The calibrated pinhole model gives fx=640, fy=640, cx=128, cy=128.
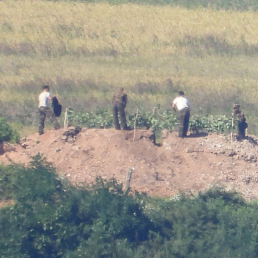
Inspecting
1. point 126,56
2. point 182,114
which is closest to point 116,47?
point 126,56

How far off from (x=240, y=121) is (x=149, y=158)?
279 cm

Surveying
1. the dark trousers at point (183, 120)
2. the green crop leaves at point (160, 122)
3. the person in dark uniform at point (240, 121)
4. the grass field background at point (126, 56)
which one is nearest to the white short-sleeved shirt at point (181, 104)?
the dark trousers at point (183, 120)

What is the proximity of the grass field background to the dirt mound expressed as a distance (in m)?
3.10

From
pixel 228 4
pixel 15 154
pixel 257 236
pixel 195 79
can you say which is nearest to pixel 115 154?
pixel 15 154

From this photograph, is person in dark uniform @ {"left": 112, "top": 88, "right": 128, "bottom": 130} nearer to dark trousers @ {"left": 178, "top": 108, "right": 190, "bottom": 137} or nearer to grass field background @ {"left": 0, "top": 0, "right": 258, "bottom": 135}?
dark trousers @ {"left": 178, "top": 108, "right": 190, "bottom": 137}

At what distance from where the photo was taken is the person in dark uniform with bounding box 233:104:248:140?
57.4 ft

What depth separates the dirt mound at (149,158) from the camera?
52.6 ft

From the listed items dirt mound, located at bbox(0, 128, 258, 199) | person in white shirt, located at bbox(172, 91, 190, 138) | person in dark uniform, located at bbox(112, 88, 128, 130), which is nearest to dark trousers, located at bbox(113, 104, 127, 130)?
person in dark uniform, located at bbox(112, 88, 128, 130)

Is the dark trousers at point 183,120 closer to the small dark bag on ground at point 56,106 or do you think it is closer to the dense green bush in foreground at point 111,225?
the small dark bag on ground at point 56,106

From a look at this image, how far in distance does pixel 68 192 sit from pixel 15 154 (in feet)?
13.2

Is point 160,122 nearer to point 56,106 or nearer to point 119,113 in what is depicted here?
point 119,113

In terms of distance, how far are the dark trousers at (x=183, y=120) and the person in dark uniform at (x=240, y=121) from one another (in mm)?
1370

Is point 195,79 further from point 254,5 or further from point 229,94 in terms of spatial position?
point 254,5

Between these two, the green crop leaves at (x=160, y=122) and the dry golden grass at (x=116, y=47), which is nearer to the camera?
the green crop leaves at (x=160, y=122)
